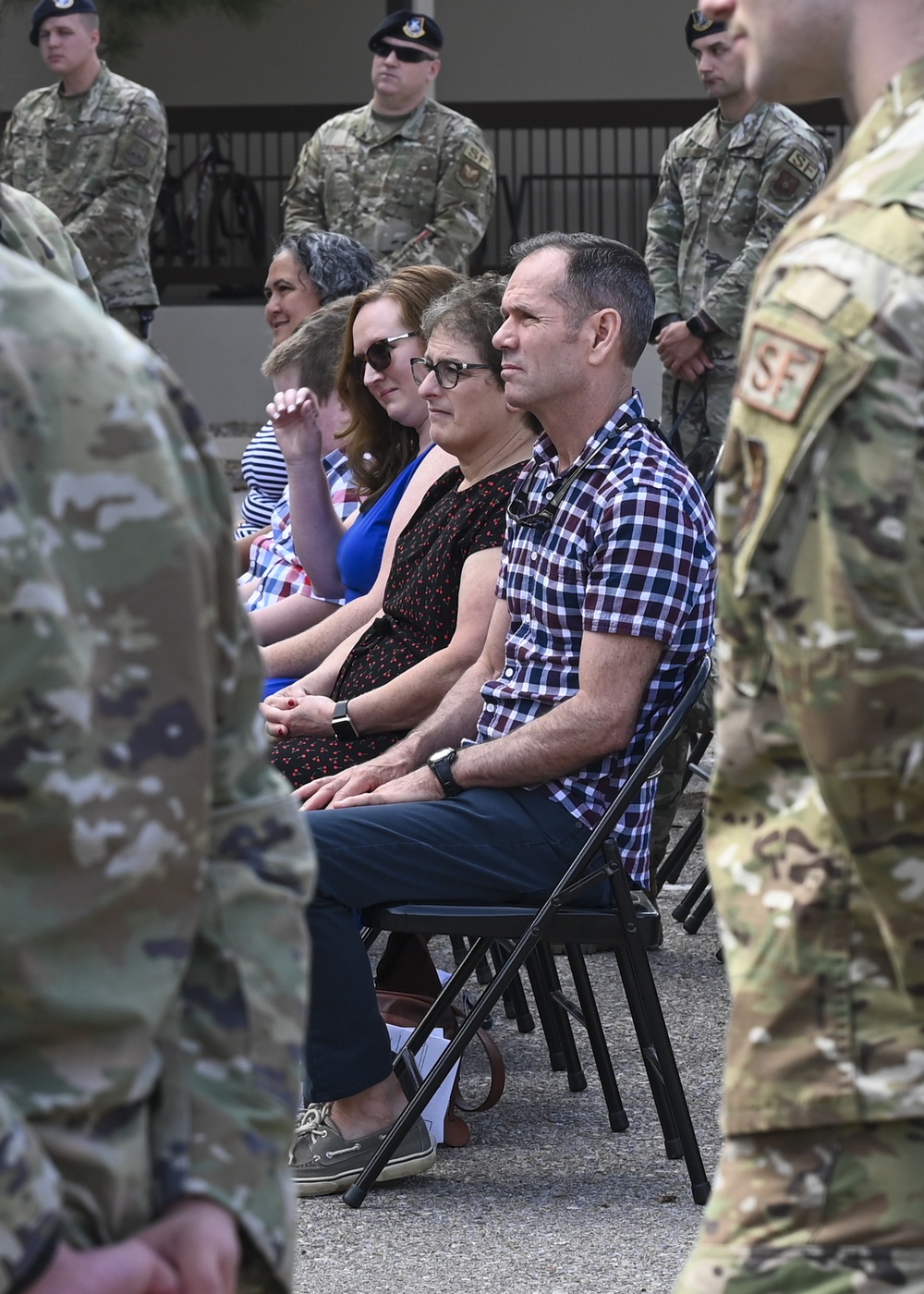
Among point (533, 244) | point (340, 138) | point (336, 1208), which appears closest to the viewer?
point (336, 1208)

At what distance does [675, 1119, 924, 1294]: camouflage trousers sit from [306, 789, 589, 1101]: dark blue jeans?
70.3 inches

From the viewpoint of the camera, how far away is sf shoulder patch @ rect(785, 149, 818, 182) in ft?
20.2

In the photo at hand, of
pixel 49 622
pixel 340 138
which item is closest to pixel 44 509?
pixel 49 622

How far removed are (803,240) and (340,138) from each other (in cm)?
669

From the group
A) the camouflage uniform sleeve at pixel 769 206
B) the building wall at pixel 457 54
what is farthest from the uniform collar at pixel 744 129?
the building wall at pixel 457 54

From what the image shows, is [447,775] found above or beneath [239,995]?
beneath

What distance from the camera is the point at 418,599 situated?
3820mm

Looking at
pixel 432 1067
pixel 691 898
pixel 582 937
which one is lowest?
pixel 691 898

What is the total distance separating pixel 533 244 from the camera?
11.9ft

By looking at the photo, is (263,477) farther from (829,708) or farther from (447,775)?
(829,708)

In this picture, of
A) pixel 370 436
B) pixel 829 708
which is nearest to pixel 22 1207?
pixel 829 708

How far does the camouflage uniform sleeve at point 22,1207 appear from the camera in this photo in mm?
930

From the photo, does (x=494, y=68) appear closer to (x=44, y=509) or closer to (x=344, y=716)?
(x=344, y=716)

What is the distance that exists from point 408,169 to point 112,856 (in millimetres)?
6748
